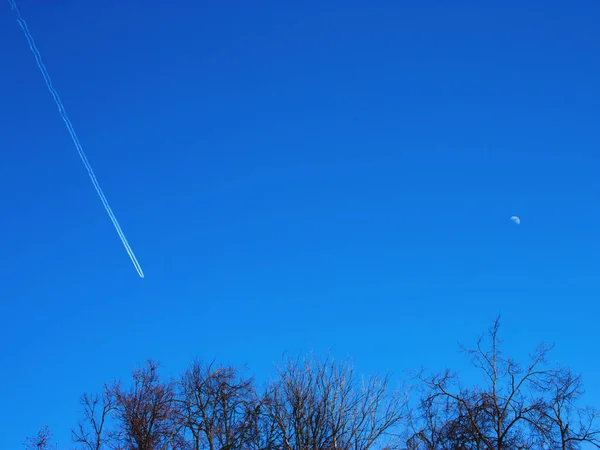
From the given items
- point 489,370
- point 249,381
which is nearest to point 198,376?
point 249,381

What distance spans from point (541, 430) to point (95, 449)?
2087 cm

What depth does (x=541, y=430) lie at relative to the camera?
23062mm

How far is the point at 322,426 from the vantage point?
2225 cm

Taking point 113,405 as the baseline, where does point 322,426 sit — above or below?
below

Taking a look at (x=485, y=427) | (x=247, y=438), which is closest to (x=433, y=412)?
(x=485, y=427)

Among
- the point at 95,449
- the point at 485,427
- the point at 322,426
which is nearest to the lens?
the point at 322,426

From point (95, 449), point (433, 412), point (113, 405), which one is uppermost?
point (113, 405)

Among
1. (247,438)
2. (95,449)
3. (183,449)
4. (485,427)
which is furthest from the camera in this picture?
(95,449)

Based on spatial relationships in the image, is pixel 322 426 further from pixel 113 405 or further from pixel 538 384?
pixel 113 405

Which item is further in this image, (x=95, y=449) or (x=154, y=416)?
(x=95, y=449)

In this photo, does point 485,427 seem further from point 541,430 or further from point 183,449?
point 183,449

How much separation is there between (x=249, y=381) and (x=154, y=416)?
456 cm

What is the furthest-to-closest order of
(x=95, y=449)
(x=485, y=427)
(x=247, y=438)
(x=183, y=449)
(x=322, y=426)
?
(x=95, y=449) → (x=183, y=449) → (x=247, y=438) → (x=485, y=427) → (x=322, y=426)

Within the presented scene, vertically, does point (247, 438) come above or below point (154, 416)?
below
